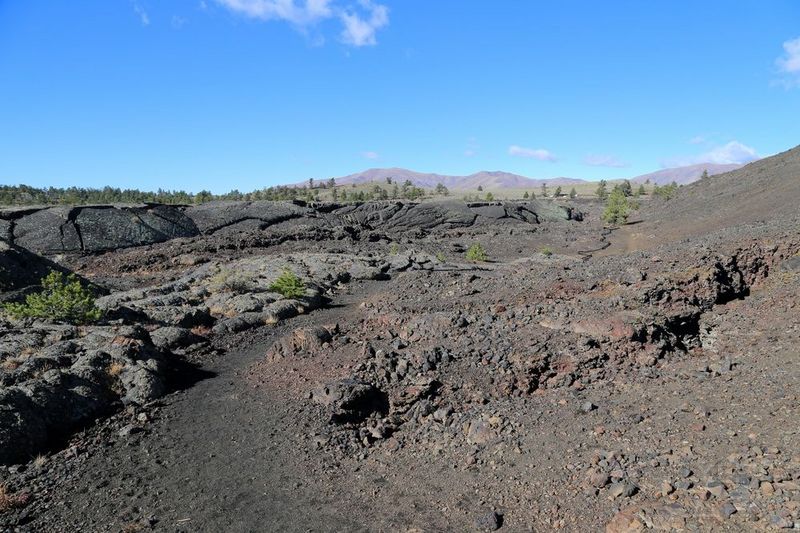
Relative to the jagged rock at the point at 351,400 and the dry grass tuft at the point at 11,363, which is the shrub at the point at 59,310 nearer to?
the dry grass tuft at the point at 11,363

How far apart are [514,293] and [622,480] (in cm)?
724

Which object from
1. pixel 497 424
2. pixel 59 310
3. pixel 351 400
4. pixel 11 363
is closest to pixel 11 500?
pixel 11 363

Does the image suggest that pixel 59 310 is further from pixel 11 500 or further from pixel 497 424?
pixel 497 424

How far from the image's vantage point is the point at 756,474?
15.7 feet

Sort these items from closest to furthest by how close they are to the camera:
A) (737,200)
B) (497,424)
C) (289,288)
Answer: (497,424) → (289,288) → (737,200)

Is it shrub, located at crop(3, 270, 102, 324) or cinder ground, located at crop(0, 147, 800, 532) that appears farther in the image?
shrub, located at crop(3, 270, 102, 324)

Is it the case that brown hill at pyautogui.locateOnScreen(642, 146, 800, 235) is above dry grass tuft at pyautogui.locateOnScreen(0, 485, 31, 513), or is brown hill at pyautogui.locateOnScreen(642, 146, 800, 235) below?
above

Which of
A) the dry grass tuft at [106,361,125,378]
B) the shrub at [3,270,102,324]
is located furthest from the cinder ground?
the shrub at [3,270,102,324]

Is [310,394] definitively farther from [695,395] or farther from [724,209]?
[724,209]

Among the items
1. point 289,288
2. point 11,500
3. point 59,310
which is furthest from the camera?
point 289,288

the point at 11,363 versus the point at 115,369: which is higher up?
the point at 11,363

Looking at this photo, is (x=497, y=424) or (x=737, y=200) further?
(x=737, y=200)

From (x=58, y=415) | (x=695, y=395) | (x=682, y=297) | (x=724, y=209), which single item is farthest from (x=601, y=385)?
(x=724, y=209)

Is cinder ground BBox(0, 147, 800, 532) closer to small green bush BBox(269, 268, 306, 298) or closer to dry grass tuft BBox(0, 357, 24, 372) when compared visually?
dry grass tuft BBox(0, 357, 24, 372)
